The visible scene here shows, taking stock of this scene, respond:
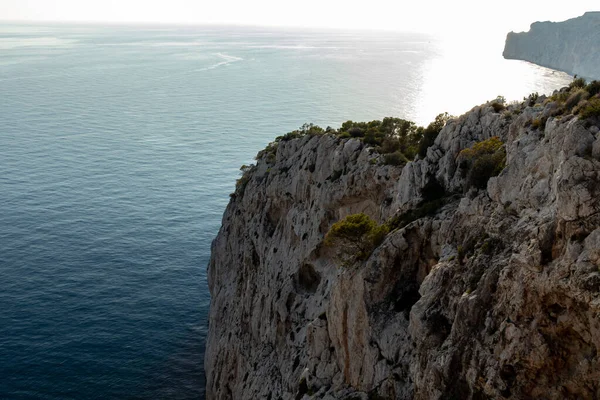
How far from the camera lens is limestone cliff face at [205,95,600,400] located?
63.2 ft

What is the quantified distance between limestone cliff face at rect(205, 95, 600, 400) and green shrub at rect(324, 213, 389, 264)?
123cm

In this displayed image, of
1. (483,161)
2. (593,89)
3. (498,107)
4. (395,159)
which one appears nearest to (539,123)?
(593,89)

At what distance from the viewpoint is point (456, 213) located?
2836 centimetres

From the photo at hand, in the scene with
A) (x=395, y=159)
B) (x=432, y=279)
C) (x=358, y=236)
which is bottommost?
(x=358, y=236)

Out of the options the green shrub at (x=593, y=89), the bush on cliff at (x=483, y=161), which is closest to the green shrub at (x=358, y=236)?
the bush on cliff at (x=483, y=161)

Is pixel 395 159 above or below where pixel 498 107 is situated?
below

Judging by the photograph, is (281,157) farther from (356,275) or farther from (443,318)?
(443,318)

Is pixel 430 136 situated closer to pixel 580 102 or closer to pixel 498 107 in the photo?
pixel 498 107

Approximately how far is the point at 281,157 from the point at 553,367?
40429mm

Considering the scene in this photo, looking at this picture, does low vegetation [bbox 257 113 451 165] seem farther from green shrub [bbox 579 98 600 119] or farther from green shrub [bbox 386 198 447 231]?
green shrub [bbox 579 98 600 119]

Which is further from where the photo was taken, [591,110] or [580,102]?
[580,102]

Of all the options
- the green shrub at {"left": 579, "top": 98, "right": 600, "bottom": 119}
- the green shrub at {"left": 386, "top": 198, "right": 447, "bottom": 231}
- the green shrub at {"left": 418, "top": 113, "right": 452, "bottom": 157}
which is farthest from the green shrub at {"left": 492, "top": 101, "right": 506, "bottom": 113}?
the green shrub at {"left": 579, "top": 98, "right": 600, "bottom": 119}

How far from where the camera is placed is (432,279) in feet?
86.3

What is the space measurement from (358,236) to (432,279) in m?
9.43
